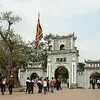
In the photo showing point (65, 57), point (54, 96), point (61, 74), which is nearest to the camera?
point (54, 96)

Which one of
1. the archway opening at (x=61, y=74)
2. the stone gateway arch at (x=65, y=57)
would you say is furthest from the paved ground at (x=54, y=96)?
the archway opening at (x=61, y=74)

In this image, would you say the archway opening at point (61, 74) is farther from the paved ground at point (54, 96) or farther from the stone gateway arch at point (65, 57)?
the paved ground at point (54, 96)

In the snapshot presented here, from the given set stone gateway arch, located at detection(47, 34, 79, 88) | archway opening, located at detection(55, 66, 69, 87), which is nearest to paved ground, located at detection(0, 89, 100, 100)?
stone gateway arch, located at detection(47, 34, 79, 88)

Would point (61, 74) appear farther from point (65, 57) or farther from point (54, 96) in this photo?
point (54, 96)

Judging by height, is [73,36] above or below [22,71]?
above

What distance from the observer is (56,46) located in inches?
1815

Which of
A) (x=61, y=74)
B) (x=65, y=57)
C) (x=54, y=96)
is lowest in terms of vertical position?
(x=54, y=96)

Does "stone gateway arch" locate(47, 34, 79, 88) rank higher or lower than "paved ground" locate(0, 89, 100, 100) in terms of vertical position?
higher

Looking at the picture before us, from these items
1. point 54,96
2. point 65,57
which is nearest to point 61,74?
A: point 65,57

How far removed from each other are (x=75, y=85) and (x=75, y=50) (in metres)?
5.33

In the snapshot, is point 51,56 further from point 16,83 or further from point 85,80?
point 16,83

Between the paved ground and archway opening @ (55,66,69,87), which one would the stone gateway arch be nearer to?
archway opening @ (55,66,69,87)

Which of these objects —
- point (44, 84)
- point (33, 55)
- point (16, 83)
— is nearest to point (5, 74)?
point (16, 83)

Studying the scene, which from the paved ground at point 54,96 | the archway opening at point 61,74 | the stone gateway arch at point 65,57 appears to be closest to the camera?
the paved ground at point 54,96
